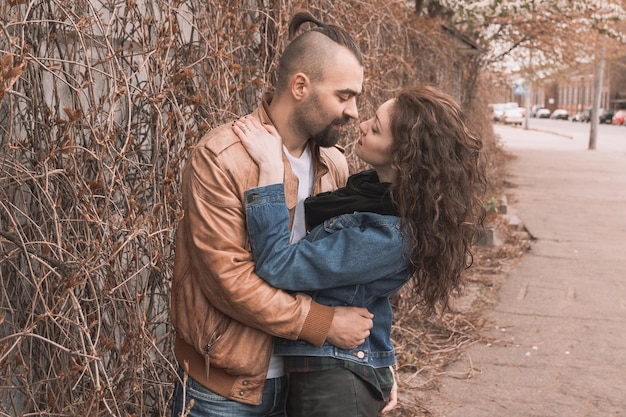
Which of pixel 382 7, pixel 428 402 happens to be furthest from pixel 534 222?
pixel 428 402

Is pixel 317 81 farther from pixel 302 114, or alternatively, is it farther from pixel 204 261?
pixel 204 261

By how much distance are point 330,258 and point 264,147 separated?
373 millimetres

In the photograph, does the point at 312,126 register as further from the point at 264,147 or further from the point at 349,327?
the point at 349,327

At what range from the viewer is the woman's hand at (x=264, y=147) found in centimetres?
235

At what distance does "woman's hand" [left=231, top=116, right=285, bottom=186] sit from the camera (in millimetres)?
2348

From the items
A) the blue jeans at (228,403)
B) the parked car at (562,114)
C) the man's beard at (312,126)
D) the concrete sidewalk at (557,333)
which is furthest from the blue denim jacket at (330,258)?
the parked car at (562,114)

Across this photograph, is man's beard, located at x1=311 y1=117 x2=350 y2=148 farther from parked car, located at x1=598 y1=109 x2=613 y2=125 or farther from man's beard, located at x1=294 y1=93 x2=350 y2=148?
parked car, located at x1=598 y1=109 x2=613 y2=125

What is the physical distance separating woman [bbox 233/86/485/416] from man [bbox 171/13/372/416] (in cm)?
5

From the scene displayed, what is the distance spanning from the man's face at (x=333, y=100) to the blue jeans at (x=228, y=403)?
0.76 m

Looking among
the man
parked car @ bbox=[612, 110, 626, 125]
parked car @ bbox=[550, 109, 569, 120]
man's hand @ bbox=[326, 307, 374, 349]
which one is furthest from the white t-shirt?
parked car @ bbox=[550, 109, 569, 120]

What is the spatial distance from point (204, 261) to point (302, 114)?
1.78ft

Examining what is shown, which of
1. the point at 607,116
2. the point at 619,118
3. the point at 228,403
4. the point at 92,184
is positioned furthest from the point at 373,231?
the point at 607,116

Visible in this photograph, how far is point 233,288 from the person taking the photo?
2.23m

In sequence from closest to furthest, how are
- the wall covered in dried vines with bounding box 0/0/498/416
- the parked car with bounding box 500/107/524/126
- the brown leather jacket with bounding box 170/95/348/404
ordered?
the brown leather jacket with bounding box 170/95/348/404, the wall covered in dried vines with bounding box 0/0/498/416, the parked car with bounding box 500/107/524/126
